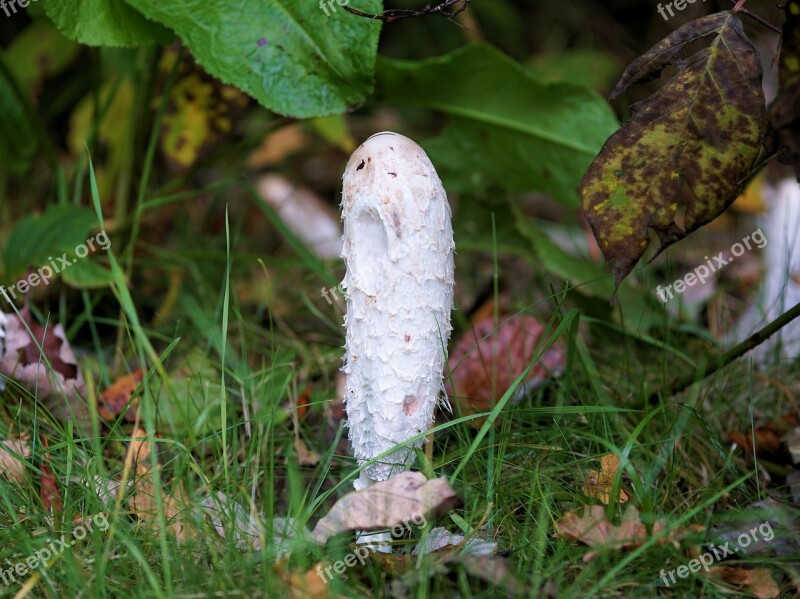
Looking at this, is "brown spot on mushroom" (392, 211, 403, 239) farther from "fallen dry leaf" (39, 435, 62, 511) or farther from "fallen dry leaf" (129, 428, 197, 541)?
"fallen dry leaf" (39, 435, 62, 511)

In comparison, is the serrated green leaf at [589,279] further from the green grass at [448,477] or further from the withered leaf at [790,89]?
the withered leaf at [790,89]

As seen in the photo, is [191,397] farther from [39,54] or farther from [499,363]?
[39,54]

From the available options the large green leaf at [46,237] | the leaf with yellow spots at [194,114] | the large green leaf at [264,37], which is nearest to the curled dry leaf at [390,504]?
the large green leaf at [264,37]

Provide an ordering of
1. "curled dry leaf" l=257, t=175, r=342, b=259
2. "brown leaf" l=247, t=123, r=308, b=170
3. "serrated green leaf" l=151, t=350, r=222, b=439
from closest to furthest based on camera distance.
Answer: "serrated green leaf" l=151, t=350, r=222, b=439 < "curled dry leaf" l=257, t=175, r=342, b=259 < "brown leaf" l=247, t=123, r=308, b=170

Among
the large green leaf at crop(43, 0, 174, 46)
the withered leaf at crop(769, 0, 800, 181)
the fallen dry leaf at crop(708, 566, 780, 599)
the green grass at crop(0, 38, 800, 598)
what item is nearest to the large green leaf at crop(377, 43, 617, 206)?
the green grass at crop(0, 38, 800, 598)

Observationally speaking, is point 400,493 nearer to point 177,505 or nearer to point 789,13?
point 177,505

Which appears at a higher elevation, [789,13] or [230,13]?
[230,13]

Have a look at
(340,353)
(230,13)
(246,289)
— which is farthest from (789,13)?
(246,289)
